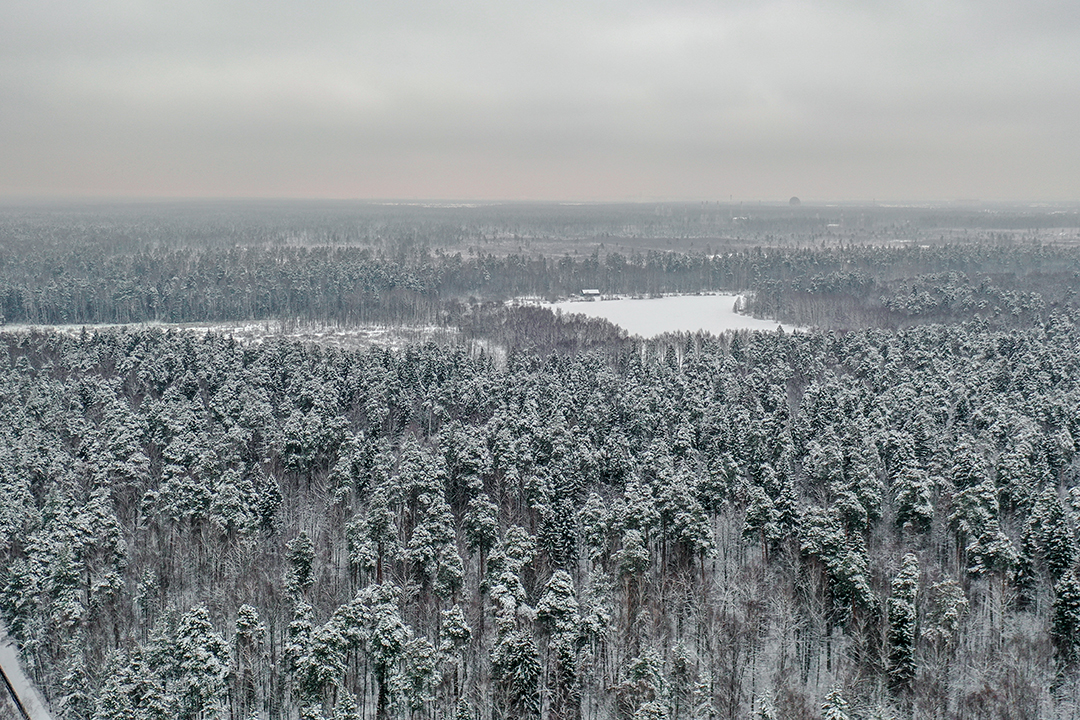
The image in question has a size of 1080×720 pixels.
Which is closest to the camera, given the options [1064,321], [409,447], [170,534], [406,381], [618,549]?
[618,549]

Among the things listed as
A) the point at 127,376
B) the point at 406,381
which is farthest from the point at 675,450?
the point at 127,376

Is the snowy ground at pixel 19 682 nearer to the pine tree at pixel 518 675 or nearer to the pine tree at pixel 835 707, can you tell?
the pine tree at pixel 518 675

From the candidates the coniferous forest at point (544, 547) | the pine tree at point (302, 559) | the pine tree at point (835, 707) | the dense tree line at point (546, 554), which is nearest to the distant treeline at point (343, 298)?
the coniferous forest at point (544, 547)

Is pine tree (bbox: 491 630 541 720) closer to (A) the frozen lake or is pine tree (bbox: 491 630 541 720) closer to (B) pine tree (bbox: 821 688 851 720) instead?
(B) pine tree (bbox: 821 688 851 720)

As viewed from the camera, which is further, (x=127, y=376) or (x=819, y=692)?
(x=127, y=376)

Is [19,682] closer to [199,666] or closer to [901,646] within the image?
[199,666]

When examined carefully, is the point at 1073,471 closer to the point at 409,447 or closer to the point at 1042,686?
the point at 1042,686
